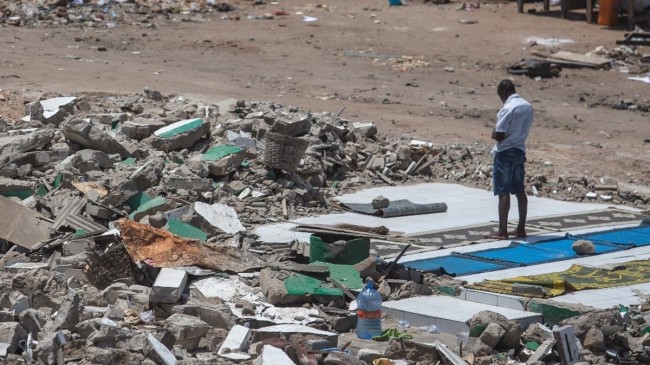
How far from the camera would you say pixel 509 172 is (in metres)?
11.5

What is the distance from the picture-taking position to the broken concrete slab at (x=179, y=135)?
13062mm

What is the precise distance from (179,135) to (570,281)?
16.6ft

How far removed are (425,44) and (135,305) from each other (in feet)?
55.7

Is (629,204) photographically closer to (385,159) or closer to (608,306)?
(385,159)

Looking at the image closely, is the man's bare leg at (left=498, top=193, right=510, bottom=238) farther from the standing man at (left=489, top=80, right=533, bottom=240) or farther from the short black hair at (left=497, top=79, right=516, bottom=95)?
the short black hair at (left=497, top=79, right=516, bottom=95)

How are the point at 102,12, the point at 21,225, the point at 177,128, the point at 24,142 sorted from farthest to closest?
the point at 102,12 → the point at 177,128 → the point at 24,142 → the point at 21,225

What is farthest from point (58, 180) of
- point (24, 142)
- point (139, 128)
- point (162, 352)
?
point (162, 352)

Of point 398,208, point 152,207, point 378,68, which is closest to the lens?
point 152,207

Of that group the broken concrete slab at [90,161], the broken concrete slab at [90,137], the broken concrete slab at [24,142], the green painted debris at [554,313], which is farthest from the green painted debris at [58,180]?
the green painted debris at [554,313]

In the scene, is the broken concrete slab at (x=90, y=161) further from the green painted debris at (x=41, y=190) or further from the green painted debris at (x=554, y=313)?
the green painted debris at (x=554, y=313)

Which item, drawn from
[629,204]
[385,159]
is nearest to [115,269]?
[385,159]

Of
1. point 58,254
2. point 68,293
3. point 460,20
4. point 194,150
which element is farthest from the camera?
point 460,20

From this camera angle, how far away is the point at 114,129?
44.0 ft

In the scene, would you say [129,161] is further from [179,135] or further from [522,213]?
[522,213]
